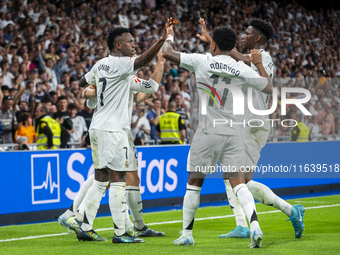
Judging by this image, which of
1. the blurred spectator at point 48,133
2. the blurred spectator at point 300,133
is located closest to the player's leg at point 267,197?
the blurred spectator at point 48,133

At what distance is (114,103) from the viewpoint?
5.87 meters

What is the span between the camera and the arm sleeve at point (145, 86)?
→ 5.86m

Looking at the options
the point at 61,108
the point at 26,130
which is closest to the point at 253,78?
the point at 26,130

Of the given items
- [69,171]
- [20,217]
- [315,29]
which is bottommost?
[20,217]

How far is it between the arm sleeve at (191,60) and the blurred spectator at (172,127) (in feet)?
20.9

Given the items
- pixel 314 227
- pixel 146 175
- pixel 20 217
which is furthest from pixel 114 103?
pixel 146 175

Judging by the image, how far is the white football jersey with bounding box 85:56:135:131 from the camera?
19.0 ft

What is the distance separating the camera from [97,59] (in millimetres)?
14523

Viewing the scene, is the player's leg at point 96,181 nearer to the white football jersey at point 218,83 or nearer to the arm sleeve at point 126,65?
the arm sleeve at point 126,65

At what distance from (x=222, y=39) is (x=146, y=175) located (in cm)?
535

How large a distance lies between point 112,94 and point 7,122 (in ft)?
17.6

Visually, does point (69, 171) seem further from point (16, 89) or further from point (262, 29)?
point (262, 29)

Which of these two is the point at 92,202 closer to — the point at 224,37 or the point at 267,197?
the point at 267,197

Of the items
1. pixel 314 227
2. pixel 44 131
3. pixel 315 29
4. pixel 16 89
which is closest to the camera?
pixel 314 227
